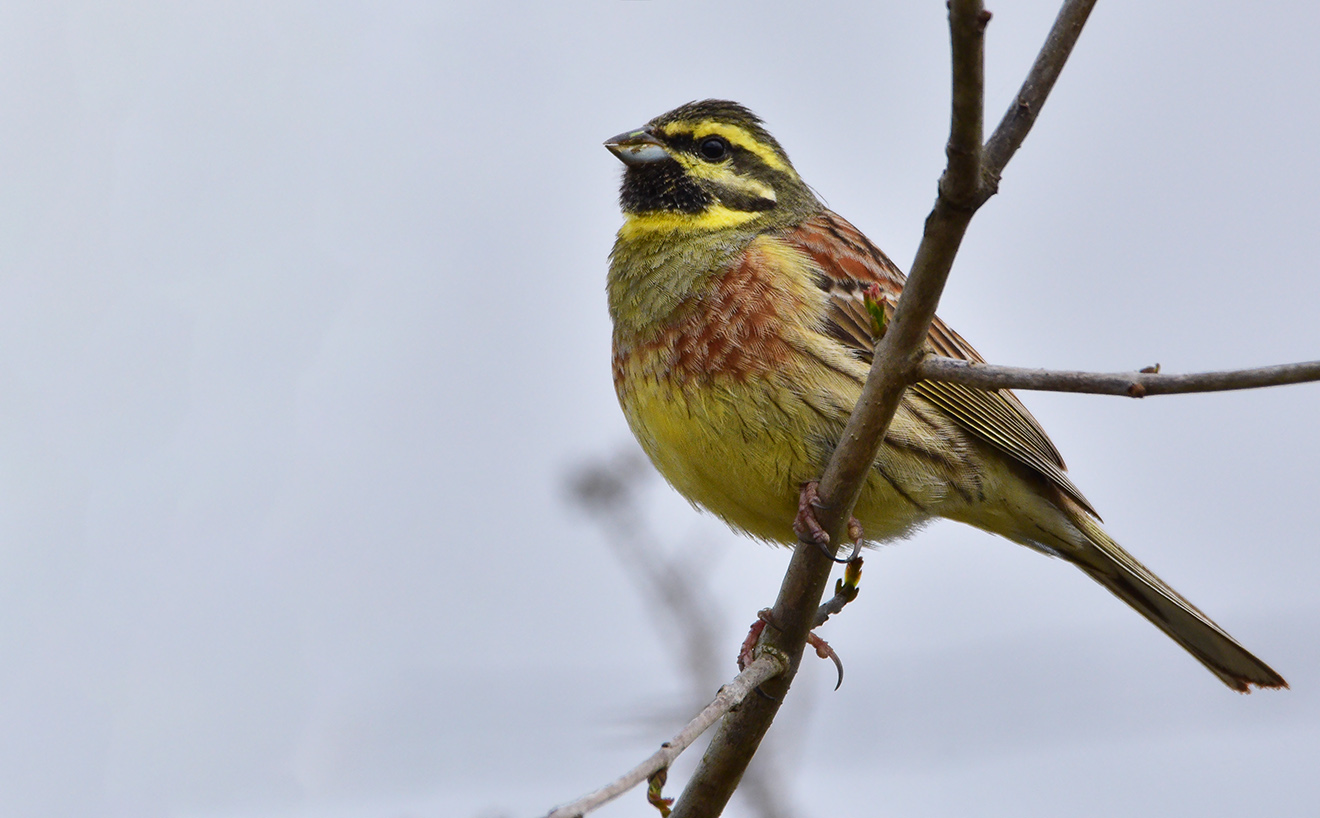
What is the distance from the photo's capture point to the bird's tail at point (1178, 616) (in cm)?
689

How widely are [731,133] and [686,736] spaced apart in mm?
4202

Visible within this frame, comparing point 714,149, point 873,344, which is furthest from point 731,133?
point 873,344

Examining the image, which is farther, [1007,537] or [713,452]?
[1007,537]

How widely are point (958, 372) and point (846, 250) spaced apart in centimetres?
313

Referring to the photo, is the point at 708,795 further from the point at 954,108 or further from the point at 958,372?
the point at 954,108

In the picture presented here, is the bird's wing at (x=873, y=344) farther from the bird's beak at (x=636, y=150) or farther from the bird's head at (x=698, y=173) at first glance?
the bird's beak at (x=636, y=150)

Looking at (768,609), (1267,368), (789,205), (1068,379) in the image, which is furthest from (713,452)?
(1267,368)

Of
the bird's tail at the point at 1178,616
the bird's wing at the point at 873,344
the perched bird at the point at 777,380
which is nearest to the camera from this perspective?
the perched bird at the point at 777,380

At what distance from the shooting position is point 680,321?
632 cm

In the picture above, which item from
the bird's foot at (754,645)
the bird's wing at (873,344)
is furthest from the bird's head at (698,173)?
the bird's foot at (754,645)

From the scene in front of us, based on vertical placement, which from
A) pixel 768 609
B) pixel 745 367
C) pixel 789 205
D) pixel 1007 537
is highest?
pixel 789 205

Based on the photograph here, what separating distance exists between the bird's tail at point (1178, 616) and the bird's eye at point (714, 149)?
2.65 m

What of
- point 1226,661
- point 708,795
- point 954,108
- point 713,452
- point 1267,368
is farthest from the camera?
point 1226,661

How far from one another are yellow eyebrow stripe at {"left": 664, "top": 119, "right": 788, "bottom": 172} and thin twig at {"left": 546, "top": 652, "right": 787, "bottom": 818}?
3.17 meters
